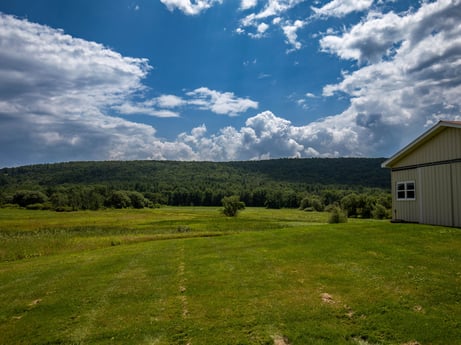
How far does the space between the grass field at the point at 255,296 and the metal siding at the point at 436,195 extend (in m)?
2.36

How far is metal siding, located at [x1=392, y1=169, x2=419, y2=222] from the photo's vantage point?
69.3ft

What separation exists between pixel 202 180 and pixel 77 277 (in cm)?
18366

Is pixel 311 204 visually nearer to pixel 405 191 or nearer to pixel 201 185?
Answer: pixel 201 185

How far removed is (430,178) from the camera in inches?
776

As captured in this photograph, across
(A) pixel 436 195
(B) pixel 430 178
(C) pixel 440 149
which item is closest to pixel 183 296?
(A) pixel 436 195

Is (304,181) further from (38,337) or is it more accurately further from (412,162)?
(38,337)

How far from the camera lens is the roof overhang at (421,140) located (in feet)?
60.4

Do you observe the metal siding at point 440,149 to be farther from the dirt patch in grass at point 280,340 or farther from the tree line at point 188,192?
the tree line at point 188,192

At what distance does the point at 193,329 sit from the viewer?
→ 757 cm

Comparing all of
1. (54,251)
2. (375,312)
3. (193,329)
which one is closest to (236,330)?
(193,329)

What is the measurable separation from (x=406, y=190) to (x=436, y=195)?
103 inches

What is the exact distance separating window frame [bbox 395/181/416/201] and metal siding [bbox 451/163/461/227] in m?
3.17

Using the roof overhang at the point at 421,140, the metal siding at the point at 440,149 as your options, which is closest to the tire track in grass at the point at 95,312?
Result: the metal siding at the point at 440,149

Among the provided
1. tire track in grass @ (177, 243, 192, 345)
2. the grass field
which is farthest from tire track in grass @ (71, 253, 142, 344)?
tire track in grass @ (177, 243, 192, 345)
